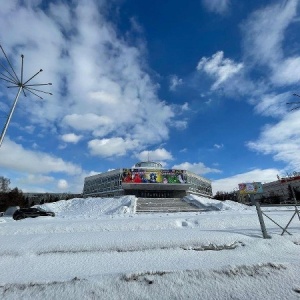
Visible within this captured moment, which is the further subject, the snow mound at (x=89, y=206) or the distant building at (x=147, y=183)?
the distant building at (x=147, y=183)

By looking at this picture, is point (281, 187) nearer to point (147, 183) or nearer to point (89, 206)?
point (147, 183)

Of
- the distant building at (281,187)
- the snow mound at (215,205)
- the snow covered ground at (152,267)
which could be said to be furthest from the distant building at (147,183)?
the snow covered ground at (152,267)

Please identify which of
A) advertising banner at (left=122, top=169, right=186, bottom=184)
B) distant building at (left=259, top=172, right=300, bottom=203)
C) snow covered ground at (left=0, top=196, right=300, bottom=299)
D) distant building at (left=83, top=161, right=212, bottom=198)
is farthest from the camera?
distant building at (left=259, top=172, right=300, bottom=203)

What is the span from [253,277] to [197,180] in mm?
105843

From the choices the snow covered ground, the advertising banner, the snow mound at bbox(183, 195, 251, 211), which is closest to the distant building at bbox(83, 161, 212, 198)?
the advertising banner

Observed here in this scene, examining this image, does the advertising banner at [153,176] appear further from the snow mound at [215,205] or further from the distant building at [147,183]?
the snow mound at [215,205]

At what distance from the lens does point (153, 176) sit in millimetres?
91938

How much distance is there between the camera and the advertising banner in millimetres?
91688

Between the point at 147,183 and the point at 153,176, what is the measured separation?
307cm

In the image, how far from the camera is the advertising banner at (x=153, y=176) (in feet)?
301

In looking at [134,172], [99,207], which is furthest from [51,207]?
[134,172]

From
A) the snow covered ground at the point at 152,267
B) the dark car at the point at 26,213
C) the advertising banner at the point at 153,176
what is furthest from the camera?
the advertising banner at the point at 153,176

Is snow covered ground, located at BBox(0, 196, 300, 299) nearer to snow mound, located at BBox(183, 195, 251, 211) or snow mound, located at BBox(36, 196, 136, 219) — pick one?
snow mound, located at BBox(183, 195, 251, 211)

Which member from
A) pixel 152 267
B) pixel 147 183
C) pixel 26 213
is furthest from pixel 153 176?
pixel 152 267
